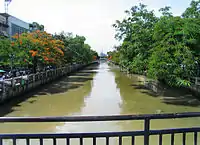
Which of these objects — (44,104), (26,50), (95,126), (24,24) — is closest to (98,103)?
(44,104)

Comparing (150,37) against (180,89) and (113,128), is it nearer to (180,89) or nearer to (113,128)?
(180,89)

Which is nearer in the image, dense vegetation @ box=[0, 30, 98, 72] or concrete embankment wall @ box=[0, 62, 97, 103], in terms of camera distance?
concrete embankment wall @ box=[0, 62, 97, 103]

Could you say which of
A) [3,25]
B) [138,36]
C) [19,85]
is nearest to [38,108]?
[19,85]

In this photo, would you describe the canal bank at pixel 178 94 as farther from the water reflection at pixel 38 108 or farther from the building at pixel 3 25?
the building at pixel 3 25

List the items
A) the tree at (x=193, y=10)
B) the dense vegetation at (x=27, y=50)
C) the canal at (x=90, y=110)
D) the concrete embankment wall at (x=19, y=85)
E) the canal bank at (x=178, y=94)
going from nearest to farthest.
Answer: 1. the canal at (x=90, y=110)
2. the concrete embankment wall at (x=19, y=85)
3. the canal bank at (x=178, y=94)
4. the tree at (x=193, y=10)
5. the dense vegetation at (x=27, y=50)

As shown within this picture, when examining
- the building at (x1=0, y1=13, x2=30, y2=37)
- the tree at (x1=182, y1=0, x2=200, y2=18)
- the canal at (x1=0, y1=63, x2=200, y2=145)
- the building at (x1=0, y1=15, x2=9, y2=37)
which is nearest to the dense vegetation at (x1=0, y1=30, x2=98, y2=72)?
the canal at (x1=0, y1=63, x2=200, y2=145)

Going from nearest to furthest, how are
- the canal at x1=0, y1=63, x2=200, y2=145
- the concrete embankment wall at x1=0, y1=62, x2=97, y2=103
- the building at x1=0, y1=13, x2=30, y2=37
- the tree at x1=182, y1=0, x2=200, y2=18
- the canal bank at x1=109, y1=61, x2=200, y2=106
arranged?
the canal at x1=0, y1=63, x2=200, y2=145
the concrete embankment wall at x1=0, y1=62, x2=97, y2=103
the canal bank at x1=109, y1=61, x2=200, y2=106
the tree at x1=182, y1=0, x2=200, y2=18
the building at x1=0, y1=13, x2=30, y2=37

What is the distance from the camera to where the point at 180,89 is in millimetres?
14898

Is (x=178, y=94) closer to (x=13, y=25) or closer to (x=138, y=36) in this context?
(x=138, y=36)

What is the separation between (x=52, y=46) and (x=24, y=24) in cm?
2443

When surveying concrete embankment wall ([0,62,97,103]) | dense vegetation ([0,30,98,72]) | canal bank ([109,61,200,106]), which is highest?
dense vegetation ([0,30,98,72])

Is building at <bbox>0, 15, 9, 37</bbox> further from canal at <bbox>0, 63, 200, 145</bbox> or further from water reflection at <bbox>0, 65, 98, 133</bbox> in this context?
water reflection at <bbox>0, 65, 98, 133</bbox>

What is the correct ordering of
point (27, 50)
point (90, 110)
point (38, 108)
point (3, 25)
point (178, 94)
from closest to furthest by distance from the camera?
point (90, 110) → point (38, 108) → point (178, 94) → point (27, 50) → point (3, 25)

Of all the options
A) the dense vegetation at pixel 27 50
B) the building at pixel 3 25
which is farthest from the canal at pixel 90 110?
the building at pixel 3 25
